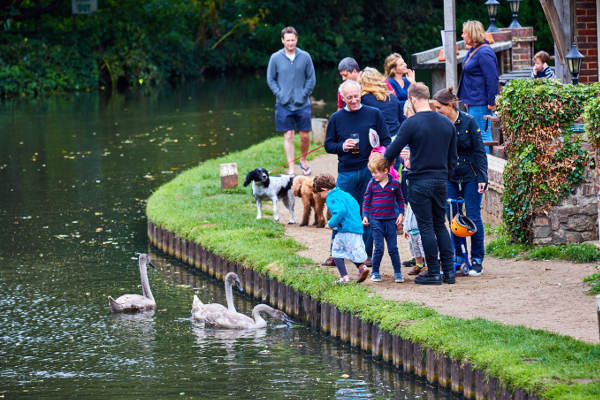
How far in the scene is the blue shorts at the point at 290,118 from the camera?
15.8 metres

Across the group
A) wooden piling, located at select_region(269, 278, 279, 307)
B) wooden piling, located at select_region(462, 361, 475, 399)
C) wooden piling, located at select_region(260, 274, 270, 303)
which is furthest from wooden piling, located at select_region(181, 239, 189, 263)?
wooden piling, located at select_region(462, 361, 475, 399)

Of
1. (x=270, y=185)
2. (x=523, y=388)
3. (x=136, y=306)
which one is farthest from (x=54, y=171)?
(x=523, y=388)

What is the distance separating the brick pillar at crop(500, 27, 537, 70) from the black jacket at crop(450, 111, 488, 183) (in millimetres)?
8971

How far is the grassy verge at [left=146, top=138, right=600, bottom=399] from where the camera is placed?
731 centimetres

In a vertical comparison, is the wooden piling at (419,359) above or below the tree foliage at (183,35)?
below

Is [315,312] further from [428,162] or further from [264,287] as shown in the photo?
[428,162]

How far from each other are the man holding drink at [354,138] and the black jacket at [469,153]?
986mm

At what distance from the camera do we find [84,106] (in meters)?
36.8

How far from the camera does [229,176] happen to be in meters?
16.4

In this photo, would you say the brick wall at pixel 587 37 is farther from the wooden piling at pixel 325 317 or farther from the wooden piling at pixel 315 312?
the wooden piling at pixel 325 317

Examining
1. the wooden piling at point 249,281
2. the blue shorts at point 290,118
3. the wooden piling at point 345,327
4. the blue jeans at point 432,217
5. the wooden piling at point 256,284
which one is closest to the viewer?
the wooden piling at point 345,327

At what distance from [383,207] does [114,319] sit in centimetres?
317

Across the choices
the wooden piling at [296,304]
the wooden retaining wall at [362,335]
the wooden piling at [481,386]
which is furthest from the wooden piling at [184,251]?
the wooden piling at [481,386]

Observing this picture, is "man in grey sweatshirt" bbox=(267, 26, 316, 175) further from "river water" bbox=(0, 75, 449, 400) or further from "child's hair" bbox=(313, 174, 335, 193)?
"child's hair" bbox=(313, 174, 335, 193)
